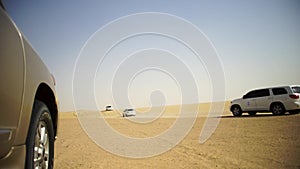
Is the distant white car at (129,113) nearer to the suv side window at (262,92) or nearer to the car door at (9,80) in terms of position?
the suv side window at (262,92)

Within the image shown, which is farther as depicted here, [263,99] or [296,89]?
[263,99]

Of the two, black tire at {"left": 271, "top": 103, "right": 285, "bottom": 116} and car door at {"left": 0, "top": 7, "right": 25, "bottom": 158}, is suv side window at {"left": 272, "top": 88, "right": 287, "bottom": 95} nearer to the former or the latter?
black tire at {"left": 271, "top": 103, "right": 285, "bottom": 116}

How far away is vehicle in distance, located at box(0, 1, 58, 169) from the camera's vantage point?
200 cm

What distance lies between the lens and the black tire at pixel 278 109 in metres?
17.2

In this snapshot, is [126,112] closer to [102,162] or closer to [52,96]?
[102,162]

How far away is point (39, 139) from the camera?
115 inches

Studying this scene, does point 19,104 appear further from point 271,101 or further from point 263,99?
point 263,99

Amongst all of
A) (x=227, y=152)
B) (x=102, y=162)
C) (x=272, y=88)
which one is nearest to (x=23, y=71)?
(x=102, y=162)

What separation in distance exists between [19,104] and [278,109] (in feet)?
58.2

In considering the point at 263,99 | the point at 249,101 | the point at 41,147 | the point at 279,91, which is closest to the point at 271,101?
the point at 263,99

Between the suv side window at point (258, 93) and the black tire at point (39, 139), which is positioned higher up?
the suv side window at point (258, 93)

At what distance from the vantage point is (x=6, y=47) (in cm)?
209

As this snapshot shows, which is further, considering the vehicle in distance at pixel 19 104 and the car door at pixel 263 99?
the car door at pixel 263 99

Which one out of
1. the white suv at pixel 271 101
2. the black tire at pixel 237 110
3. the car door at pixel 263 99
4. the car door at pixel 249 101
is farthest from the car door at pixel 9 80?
the black tire at pixel 237 110
